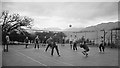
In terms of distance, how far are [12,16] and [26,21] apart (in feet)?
11.2

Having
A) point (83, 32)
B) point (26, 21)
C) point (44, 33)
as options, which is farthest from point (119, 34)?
point (26, 21)

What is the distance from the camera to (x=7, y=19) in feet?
115

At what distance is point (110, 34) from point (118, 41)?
238 cm

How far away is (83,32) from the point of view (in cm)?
2439

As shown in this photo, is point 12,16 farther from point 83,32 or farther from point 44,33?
point 83,32

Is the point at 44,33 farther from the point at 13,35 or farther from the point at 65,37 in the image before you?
the point at 13,35

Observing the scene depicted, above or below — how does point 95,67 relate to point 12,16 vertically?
below

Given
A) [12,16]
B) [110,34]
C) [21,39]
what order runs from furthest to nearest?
[12,16] → [21,39] → [110,34]

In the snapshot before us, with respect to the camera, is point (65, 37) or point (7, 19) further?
point (7, 19)

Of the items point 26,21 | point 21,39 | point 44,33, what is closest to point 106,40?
point 44,33

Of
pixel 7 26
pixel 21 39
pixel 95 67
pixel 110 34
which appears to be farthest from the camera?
pixel 7 26

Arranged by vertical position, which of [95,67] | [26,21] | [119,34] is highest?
[26,21]

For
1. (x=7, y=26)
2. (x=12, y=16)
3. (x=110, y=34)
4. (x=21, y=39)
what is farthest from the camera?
(x=12, y=16)

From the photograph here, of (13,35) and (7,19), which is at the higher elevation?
(7,19)
